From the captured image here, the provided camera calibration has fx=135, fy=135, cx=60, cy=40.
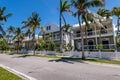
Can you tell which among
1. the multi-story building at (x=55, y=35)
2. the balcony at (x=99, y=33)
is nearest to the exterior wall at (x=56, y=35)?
the multi-story building at (x=55, y=35)

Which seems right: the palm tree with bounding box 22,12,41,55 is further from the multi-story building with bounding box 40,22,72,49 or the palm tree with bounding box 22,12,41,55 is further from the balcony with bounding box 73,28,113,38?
the balcony with bounding box 73,28,113,38

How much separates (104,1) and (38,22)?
64.8 feet

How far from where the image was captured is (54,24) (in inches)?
1682

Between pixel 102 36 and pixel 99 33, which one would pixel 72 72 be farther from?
pixel 102 36

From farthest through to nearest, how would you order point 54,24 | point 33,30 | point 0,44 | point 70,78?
point 0,44
point 54,24
point 33,30
point 70,78

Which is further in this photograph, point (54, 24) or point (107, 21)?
point (54, 24)

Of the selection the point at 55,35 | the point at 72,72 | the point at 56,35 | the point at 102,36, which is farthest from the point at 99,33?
the point at 72,72

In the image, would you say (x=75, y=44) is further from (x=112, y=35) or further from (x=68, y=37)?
(x=112, y=35)

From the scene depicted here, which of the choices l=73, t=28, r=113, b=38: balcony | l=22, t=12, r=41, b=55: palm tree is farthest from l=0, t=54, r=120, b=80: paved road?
l=22, t=12, r=41, b=55: palm tree

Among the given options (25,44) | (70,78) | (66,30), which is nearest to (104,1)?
(70,78)

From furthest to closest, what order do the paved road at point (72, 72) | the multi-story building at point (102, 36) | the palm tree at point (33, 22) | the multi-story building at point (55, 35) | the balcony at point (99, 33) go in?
the multi-story building at point (55, 35) < the palm tree at point (33, 22) < the balcony at point (99, 33) < the multi-story building at point (102, 36) < the paved road at point (72, 72)

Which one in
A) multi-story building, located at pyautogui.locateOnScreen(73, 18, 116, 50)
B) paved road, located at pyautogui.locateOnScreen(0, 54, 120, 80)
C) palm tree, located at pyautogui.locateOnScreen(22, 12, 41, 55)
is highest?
palm tree, located at pyautogui.locateOnScreen(22, 12, 41, 55)

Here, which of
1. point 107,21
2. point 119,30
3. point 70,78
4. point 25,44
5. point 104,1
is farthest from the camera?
point 25,44

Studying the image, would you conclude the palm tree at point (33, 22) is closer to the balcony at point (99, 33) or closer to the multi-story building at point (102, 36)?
the multi-story building at point (102, 36)
